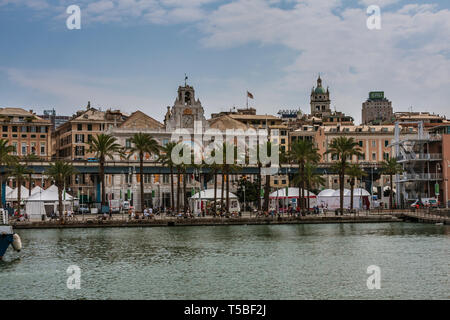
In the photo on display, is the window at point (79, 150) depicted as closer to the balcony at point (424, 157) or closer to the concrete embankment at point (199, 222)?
Result: the concrete embankment at point (199, 222)

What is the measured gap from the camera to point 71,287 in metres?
42.1

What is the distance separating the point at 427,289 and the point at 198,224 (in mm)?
51529

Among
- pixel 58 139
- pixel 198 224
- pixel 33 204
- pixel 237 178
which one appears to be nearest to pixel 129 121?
pixel 237 178

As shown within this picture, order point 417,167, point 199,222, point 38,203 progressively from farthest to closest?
point 417,167, point 38,203, point 199,222

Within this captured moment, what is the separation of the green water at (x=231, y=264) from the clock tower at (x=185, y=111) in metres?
61.7

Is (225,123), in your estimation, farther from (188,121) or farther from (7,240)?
(7,240)

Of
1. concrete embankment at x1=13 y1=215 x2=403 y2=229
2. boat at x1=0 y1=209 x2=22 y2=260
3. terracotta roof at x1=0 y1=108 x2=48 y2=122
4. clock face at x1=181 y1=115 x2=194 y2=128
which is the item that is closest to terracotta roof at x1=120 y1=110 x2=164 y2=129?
clock face at x1=181 y1=115 x2=194 y2=128

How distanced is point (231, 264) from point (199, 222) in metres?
38.8

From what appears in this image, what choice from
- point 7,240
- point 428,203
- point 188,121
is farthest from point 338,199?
point 7,240

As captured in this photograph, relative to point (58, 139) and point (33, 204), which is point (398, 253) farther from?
point (58, 139)

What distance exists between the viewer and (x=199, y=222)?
296ft

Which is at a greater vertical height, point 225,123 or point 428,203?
point 225,123

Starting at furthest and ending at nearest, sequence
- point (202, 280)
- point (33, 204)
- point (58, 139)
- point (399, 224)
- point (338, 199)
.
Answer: point (58, 139), point (338, 199), point (33, 204), point (399, 224), point (202, 280)


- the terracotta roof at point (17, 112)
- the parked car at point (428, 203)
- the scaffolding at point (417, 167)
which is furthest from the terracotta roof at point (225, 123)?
the parked car at point (428, 203)
